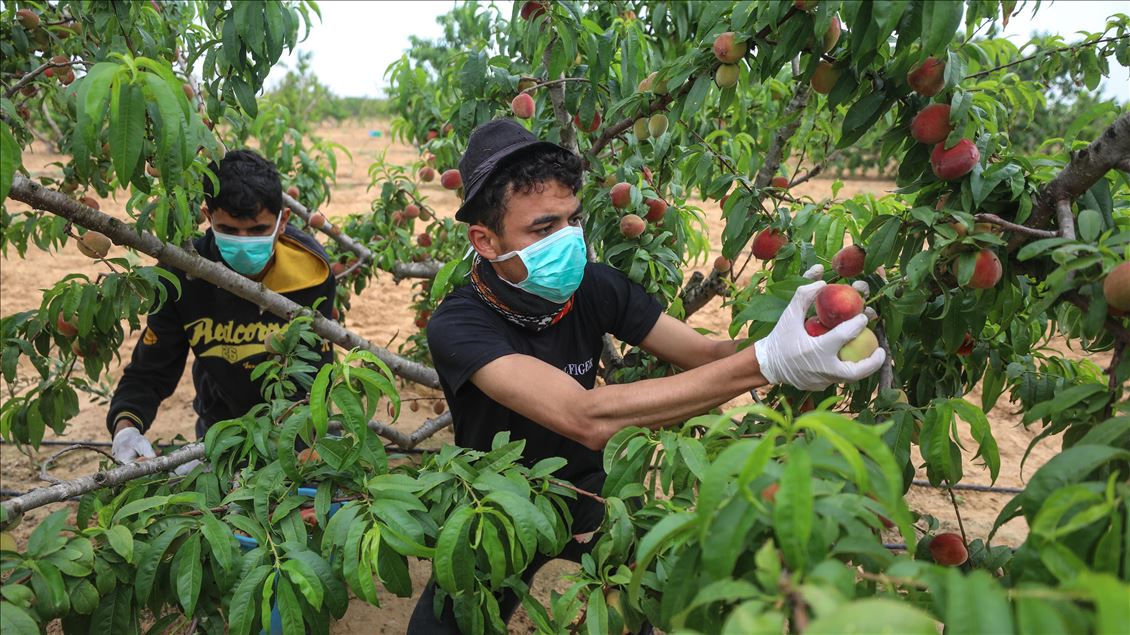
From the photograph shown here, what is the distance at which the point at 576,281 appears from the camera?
1.96 m

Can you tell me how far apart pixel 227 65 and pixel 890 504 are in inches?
79.9

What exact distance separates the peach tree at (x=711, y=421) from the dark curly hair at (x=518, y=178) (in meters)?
0.23

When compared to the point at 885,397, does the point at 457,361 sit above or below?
below

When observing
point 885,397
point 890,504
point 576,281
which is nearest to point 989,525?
point 885,397

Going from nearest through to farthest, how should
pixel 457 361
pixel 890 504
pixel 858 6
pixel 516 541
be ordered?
pixel 890 504
pixel 858 6
pixel 516 541
pixel 457 361

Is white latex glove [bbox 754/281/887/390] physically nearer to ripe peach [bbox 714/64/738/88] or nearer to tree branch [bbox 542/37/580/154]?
ripe peach [bbox 714/64/738/88]

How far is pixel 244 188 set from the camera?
7.98ft

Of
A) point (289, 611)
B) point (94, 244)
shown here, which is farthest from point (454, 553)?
point (94, 244)

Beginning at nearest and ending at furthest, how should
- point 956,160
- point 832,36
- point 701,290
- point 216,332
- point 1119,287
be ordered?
point 1119,287, point 956,160, point 832,36, point 216,332, point 701,290

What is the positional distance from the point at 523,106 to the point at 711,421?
65.4 inches

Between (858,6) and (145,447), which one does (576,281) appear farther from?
(145,447)

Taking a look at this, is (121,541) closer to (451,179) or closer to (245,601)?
(245,601)

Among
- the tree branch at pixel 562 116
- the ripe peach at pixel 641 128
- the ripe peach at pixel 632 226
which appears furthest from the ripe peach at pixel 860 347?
the tree branch at pixel 562 116

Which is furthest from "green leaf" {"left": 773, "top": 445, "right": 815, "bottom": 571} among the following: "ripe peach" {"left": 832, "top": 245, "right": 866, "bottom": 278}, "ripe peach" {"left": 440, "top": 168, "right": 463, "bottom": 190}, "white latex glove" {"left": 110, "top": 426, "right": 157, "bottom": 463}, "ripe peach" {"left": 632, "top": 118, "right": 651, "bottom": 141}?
"ripe peach" {"left": 440, "top": 168, "right": 463, "bottom": 190}
